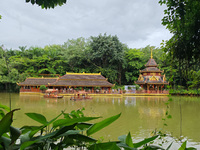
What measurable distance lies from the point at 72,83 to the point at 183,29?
15054 mm

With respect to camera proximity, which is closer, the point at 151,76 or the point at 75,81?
the point at 75,81

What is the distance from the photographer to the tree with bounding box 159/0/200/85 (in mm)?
2117

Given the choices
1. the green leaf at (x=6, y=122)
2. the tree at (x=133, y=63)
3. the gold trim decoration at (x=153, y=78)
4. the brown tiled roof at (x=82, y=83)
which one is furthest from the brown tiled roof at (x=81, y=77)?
the green leaf at (x=6, y=122)

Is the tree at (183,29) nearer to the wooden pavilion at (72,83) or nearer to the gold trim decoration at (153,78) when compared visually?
the wooden pavilion at (72,83)

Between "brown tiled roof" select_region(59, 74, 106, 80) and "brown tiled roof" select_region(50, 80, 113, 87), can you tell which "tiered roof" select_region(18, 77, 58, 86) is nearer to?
"brown tiled roof" select_region(50, 80, 113, 87)

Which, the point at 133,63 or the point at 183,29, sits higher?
the point at 133,63

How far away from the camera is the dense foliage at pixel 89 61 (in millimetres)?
19250

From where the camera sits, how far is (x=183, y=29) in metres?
2.21

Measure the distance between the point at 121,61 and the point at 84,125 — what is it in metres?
19.8

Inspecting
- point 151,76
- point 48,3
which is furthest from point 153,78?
point 48,3

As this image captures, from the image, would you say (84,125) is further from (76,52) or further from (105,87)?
(76,52)

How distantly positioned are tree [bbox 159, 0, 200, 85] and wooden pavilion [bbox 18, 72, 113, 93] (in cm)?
1375

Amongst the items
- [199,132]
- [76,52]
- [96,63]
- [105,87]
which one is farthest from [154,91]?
[199,132]

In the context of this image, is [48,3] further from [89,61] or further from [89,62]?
[89,62]
